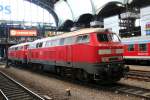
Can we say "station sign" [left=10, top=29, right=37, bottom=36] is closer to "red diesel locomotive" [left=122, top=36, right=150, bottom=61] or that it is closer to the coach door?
"red diesel locomotive" [left=122, top=36, right=150, bottom=61]

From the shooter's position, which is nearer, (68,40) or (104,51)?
(104,51)

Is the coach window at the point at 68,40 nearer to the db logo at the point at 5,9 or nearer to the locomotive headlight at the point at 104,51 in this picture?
the locomotive headlight at the point at 104,51

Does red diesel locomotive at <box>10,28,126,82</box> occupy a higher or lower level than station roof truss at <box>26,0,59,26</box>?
lower

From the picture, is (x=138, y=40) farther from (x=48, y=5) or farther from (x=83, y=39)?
(x=48, y=5)

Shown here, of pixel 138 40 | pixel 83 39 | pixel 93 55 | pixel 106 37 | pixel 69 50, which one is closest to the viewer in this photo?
pixel 93 55

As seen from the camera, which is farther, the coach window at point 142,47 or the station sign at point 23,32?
the station sign at point 23,32

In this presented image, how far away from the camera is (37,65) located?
93.1ft

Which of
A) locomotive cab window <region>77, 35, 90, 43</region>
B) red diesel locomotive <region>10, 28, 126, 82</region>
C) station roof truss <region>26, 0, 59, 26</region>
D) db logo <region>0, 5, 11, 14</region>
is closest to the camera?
red diesel locomotive <region>10, 28, 126, 82</region>

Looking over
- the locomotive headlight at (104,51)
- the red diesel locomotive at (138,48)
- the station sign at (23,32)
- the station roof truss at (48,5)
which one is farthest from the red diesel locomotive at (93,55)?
the station sign at (23,32)

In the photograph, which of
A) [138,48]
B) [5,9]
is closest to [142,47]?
[138,48]

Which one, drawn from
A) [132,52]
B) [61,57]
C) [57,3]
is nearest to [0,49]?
[57,3]

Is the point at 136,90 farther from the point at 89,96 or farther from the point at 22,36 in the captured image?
the point at 22,36

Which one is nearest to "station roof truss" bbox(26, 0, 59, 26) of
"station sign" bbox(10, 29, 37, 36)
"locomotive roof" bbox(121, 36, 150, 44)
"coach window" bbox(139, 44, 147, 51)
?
"station sign" bbox(10, 29, 37, 36)

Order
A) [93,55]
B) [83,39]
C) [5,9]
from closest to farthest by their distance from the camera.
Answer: [93,55]
[83,39]
[5,9]
